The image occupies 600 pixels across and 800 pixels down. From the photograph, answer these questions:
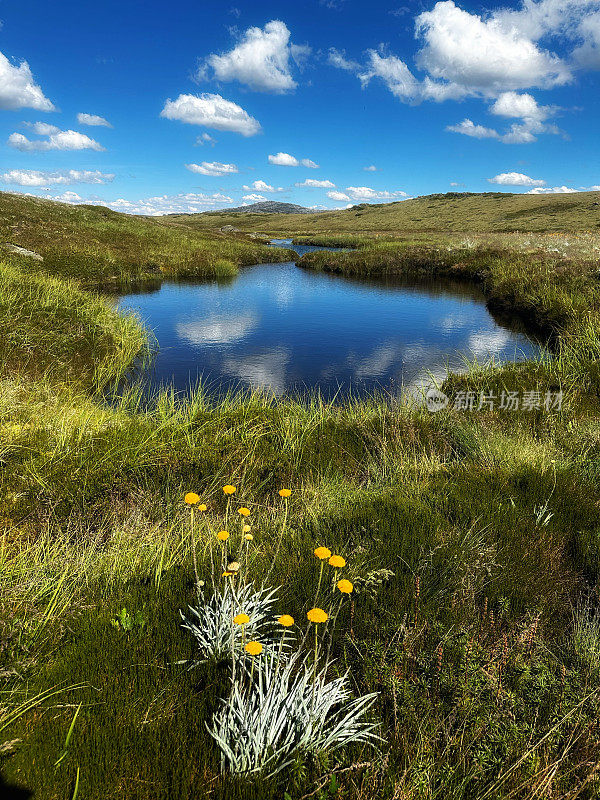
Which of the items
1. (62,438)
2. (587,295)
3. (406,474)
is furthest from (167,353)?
(587,295)

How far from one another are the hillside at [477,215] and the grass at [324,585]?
6122 centimetres

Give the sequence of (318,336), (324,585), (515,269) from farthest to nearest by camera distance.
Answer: (515,269) → (318,336) → (324,585)

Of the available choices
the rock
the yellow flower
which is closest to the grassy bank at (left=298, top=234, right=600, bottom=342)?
the yellow flower

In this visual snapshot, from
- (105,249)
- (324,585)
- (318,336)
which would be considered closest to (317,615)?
(324,585)

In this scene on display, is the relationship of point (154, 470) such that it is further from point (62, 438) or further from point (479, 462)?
point (479, 462)

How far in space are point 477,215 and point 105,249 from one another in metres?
82.0

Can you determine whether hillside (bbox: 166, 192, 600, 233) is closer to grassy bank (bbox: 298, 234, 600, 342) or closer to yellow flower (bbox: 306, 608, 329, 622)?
grassy bank (bbox: 298, 234, 600, 342)

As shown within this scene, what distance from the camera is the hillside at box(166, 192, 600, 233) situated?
6400 cm

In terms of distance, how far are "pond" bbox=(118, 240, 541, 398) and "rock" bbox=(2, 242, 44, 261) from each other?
170 inches

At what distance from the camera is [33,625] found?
2500 mm

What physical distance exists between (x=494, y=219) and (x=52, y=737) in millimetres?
90781

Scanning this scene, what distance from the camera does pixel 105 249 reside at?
2436 centimetres

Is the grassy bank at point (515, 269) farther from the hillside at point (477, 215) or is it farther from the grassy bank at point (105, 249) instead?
the hillside at point (477, 215)

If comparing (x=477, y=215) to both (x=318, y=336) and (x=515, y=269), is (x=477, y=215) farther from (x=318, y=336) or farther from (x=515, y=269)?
(x=318, y=336)
